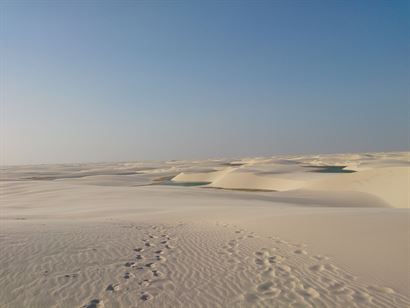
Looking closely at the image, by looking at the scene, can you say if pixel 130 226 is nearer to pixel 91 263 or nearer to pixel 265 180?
pixel 91 263

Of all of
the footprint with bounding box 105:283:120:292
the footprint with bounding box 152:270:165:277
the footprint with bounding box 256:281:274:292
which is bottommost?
the footprint with bounding box 256:281:274:292

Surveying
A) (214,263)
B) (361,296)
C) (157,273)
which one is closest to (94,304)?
(157,273)

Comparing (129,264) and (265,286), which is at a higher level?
(129,264)

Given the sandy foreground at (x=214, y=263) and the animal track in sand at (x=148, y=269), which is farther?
the animal track in sand at (x=148, y=269)

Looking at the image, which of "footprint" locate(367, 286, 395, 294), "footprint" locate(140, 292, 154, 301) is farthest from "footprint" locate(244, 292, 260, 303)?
"footprint" locate(367, 286, 395, 294)

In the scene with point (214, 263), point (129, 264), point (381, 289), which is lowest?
point (381, 289)

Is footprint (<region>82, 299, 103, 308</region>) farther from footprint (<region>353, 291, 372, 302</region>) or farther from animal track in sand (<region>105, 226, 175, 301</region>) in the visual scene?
footprint (<region>353, 291, 372, 302</region>)

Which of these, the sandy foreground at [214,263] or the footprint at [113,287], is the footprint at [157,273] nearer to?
the sandy foreground at [214,263]

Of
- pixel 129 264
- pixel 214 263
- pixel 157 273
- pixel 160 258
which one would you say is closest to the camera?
pixel 157 273

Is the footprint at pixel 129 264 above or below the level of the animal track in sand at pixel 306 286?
above

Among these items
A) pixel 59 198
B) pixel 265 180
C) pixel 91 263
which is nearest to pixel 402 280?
pixel 91 263

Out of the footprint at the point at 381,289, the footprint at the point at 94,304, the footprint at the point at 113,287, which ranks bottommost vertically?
the footprint at the point at 381,289

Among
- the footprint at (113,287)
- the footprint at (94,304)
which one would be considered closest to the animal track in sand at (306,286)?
the footprint at (113,287)

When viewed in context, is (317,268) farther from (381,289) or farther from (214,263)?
(214,263)
